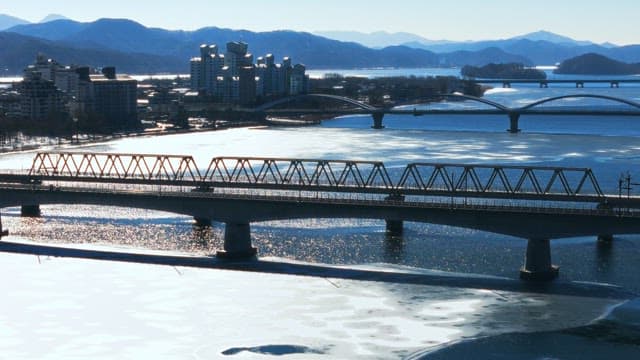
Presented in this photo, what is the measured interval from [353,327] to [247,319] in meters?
3.08

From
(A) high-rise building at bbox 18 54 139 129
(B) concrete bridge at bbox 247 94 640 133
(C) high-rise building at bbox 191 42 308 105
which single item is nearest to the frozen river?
(A) high-rise building at bbox 18 54 139 129

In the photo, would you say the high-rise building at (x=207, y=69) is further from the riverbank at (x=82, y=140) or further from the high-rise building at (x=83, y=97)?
the riverbank at (x=82, y=140)

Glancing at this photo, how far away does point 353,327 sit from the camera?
27.2 metres

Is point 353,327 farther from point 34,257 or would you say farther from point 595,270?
point 34,257

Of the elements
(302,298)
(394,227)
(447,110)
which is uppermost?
(447,110)

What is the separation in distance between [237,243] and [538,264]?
1115 cm

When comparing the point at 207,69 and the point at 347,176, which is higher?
the point at 207,69

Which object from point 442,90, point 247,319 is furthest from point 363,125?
point 247,319

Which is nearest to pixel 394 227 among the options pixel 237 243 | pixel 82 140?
pixel 237 243

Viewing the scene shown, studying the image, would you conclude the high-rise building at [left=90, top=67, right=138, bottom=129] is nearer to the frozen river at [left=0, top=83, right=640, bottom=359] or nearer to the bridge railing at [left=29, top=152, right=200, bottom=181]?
the bridge railing at [left=29, top=152, right=200, bottom=181]

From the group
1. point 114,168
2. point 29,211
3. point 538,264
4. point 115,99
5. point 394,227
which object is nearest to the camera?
A: point 538,264

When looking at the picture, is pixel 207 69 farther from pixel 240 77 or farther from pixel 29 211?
pixel 29 211

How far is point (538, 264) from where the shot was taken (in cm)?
3381

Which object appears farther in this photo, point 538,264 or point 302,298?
point 538,264
